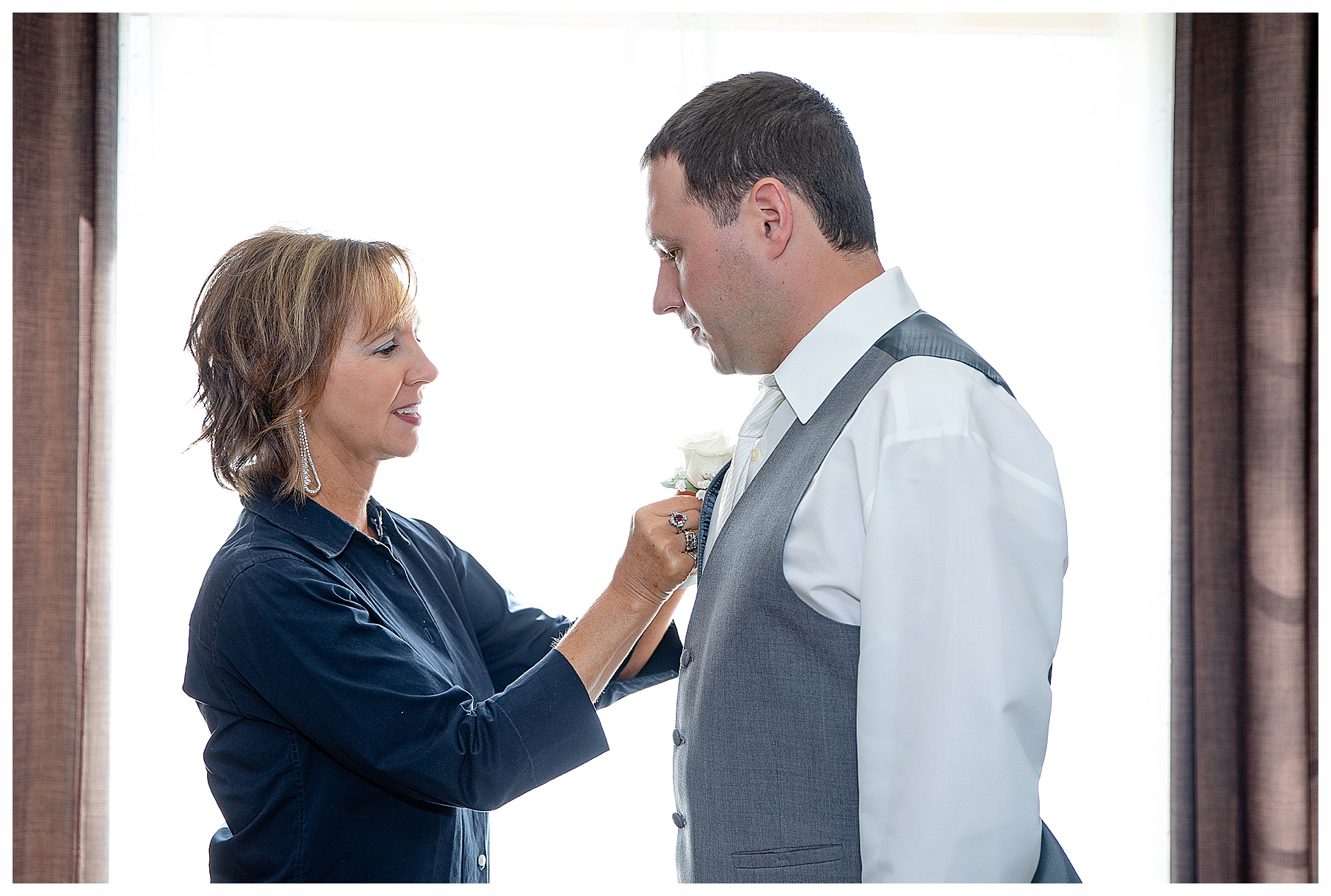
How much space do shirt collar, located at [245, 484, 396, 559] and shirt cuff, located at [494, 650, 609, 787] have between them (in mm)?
322

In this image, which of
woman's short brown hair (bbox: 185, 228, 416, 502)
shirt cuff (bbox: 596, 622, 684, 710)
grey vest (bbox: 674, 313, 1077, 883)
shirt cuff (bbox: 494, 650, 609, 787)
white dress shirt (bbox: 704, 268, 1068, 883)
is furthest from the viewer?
shirt cuff (bbox: 596, 622, 684, 710)

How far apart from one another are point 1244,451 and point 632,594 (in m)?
1.75

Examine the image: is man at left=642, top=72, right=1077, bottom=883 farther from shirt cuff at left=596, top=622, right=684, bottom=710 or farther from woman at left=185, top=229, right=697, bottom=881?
shirt cuff at left=596, top=622, right=684, bottom=710

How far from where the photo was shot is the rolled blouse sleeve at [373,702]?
1147mm

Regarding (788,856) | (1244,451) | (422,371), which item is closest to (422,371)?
(422,371)

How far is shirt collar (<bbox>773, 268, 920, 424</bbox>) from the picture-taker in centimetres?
105

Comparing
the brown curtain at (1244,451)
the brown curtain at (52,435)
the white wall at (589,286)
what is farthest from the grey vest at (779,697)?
the brown curtain at (52,435)

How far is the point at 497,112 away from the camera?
7.52 feet

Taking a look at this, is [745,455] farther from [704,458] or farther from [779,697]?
[779,697]

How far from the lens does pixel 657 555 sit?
4.15 feet

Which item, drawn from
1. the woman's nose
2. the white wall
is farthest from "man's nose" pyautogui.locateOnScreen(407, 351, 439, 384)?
the white wall

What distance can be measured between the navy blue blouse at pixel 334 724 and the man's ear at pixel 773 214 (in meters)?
0.61

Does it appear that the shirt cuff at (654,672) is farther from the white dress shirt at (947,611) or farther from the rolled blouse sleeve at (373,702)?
the white dress shirt at (947,611)

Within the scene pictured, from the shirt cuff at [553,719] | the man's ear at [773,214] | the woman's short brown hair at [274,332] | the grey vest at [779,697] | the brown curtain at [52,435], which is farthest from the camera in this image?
the brown curtain at [52,435]
